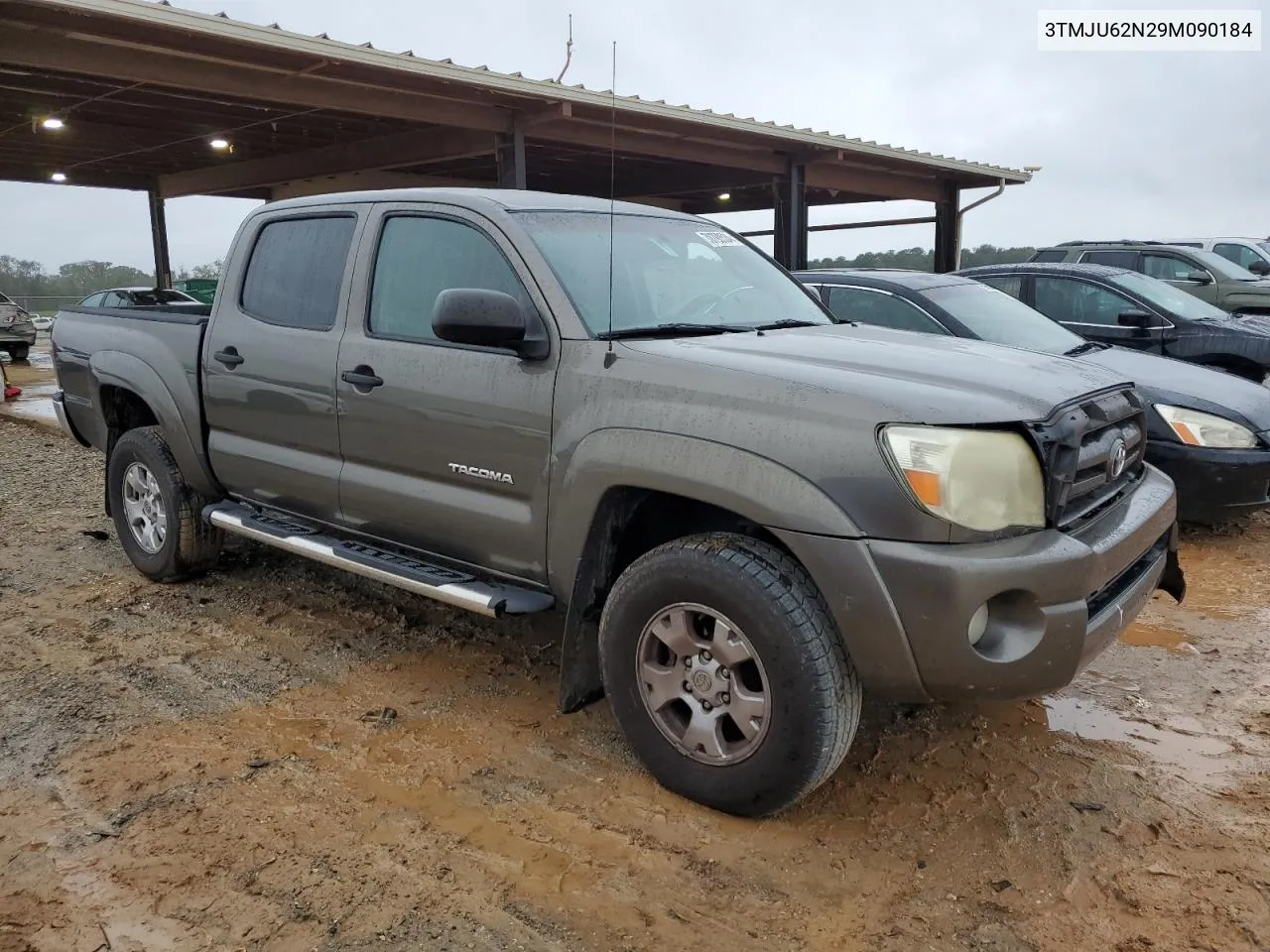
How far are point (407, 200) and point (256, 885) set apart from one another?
252cm

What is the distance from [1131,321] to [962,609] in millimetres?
5826

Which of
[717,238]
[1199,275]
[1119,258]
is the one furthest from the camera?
[1119,258]

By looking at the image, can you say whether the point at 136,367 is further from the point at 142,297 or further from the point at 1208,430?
the point at 142,297

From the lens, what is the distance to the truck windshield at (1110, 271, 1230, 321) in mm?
7812

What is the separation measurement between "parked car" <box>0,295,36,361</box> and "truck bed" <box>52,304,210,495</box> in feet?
Answer: 52.6

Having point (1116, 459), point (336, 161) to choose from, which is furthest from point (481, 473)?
point (336, 161)

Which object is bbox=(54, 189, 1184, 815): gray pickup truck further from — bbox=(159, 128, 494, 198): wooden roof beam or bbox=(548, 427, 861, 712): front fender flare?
bbox=(159, 128, 494, 198): wooden roof beam

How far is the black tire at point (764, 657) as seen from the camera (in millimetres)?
2709

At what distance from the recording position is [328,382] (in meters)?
3.95

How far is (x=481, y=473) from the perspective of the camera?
11.3 feet

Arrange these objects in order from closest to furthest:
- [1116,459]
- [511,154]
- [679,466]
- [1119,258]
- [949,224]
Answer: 1. [679,466]
2. [1116,459]
3. [1119,258]
4. [511,154]
5. [949,224]

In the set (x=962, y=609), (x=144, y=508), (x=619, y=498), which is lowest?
(x=144, y=508)

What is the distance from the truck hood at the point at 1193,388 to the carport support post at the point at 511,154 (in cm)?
816

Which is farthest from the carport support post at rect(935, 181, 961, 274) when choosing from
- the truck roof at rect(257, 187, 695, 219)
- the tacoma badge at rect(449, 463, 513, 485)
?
the tacoma badge at rect(449, 463, 513, 485)
